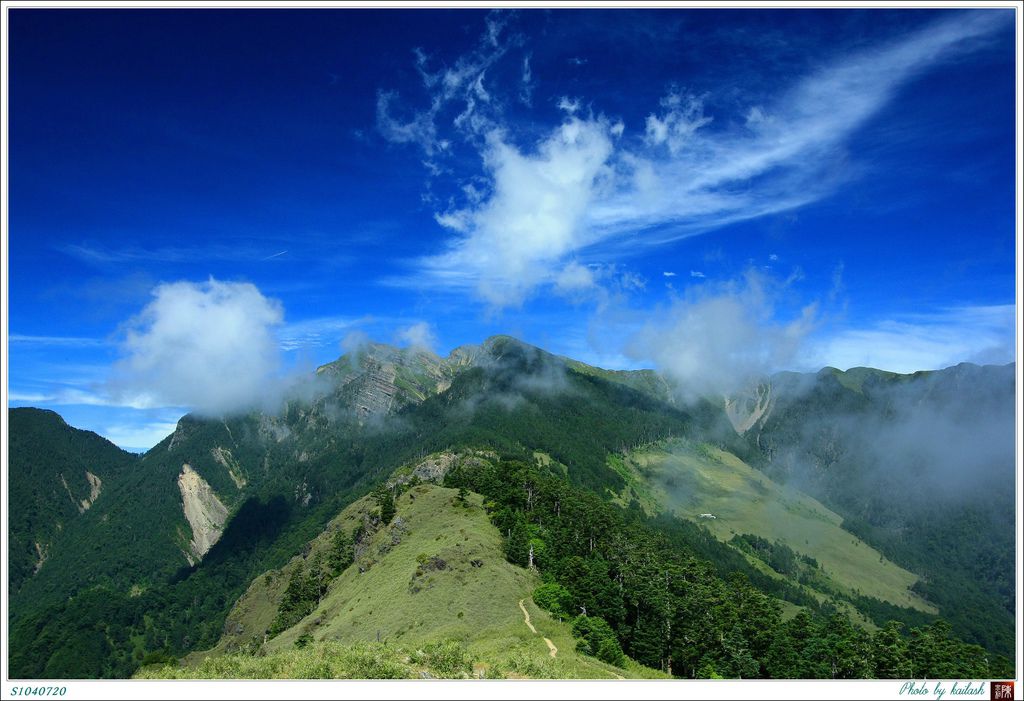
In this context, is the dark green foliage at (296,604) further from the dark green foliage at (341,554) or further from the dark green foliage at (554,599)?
the dark green foliage at (554,599)

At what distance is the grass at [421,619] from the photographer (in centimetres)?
3744

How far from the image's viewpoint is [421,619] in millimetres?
67000

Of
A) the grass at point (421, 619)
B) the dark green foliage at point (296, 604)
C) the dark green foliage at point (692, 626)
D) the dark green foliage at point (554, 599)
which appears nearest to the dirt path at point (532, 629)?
the grass at point (421, 619)

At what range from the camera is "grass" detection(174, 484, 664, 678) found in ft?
123

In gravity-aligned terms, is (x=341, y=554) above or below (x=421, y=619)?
below

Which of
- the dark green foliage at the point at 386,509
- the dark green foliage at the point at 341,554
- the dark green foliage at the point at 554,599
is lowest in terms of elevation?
the dark green foliage at the point at 341,554

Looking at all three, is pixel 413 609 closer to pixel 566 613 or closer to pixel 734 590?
pixel 566 613

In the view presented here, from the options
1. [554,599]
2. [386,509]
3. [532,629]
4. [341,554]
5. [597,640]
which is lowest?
[341,554]

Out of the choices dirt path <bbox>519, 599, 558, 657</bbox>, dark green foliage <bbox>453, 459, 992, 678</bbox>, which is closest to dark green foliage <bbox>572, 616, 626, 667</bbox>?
dark green foliage <bbox>453, 459, 992, 678</bbox>

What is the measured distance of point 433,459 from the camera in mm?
160875

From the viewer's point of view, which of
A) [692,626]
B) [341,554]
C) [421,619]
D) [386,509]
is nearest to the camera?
[692,626]

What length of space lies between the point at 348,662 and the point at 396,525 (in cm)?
7443

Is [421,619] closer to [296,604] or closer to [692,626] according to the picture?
[692,626]

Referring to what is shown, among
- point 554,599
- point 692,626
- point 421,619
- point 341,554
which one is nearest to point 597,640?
point 554,599
